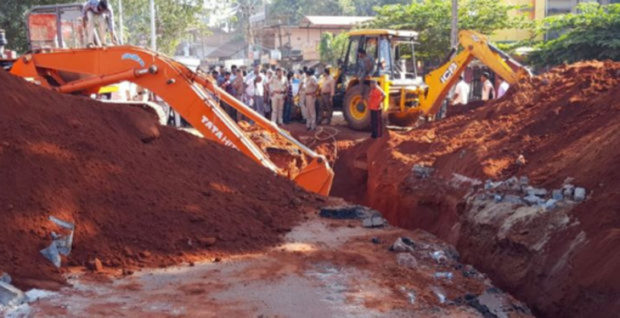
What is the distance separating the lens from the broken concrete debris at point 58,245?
5680mm

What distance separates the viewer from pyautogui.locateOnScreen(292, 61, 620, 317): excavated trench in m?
5.93

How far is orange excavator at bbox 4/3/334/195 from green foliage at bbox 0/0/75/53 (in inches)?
554

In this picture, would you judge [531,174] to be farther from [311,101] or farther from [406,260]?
[311,101]

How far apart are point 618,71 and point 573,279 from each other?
20.6 ft

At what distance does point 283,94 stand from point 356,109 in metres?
2.42

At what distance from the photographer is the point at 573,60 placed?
65.8ft

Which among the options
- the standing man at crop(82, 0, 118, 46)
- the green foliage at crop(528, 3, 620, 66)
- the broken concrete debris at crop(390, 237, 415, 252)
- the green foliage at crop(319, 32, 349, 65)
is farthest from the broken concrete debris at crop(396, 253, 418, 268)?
the green foliage at crop(319, 32, 349, 65)

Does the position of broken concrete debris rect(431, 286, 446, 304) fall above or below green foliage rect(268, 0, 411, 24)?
below

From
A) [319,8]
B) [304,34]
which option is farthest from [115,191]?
[319,8]

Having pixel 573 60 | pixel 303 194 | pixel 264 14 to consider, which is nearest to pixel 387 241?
pixel 303 194

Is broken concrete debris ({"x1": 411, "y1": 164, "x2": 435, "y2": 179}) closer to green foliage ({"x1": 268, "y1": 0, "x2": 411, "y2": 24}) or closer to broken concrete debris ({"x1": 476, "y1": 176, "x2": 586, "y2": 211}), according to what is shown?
broken concrete debris ({"x1": 476, "y1": 176, "x2": 586, "y2": 211})

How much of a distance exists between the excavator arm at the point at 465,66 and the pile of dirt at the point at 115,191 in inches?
276

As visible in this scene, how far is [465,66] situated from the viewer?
14.9m

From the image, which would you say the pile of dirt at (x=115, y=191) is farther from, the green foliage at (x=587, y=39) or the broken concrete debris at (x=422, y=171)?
the green foliage at (x=587, y=39)
